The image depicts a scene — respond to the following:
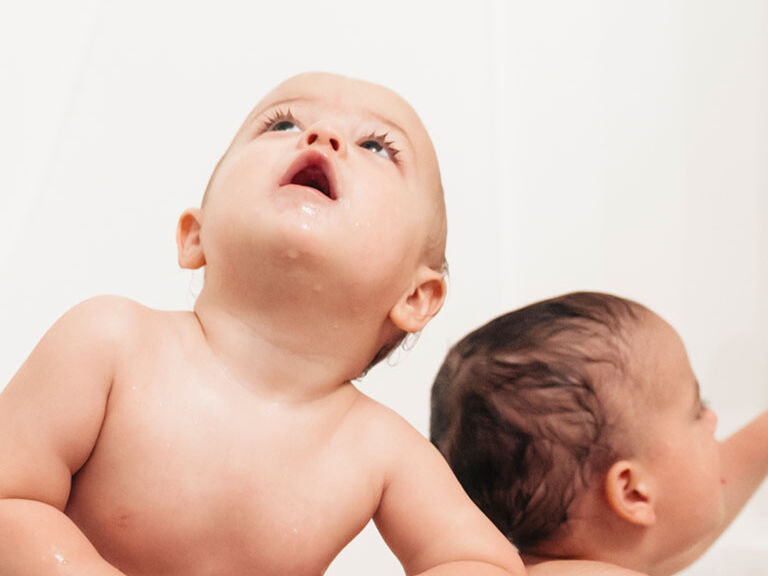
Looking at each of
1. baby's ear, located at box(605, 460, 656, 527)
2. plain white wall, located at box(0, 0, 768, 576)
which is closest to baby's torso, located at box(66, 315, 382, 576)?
baby's ear, located at box(605, 460, 656, 527)

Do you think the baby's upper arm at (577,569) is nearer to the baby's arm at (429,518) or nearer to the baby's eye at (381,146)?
the baby's arm at (429,518)

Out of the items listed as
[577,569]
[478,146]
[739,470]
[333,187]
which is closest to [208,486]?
[333,187]

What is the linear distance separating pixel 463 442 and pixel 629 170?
28.7 inches

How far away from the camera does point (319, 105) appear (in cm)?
79

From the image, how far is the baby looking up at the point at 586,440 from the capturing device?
86 cm

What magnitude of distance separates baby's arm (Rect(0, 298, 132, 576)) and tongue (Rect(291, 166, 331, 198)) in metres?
0.16

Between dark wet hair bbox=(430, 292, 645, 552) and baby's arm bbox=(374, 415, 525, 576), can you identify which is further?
dark wet hair bbox=(430, 292, 645, 552)

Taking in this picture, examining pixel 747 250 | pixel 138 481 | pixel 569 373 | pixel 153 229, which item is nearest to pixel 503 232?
pixel 747 250

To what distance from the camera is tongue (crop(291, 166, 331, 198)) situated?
74cm

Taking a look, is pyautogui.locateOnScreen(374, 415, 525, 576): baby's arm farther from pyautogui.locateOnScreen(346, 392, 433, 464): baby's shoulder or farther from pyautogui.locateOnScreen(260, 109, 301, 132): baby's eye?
pyautogui.locateOnScreen(260, 109, 301, 132): baby's eye

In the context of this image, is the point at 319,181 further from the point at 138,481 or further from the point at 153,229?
the point at 153,229

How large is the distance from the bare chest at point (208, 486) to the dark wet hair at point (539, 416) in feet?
0.58

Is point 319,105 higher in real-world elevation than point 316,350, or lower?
higher

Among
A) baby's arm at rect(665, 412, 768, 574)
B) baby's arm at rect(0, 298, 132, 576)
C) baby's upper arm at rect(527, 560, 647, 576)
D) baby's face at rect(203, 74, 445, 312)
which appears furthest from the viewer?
baby's arm at rect(665, 412, 768, 574)
